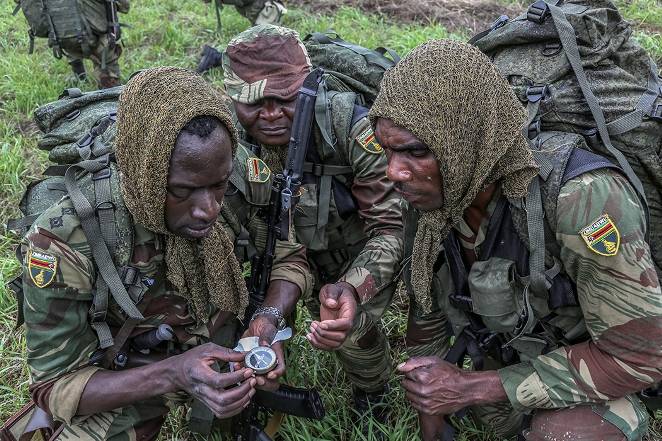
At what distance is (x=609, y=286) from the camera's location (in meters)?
2.29

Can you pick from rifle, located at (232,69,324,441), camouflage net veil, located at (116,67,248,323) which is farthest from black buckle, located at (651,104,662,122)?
camouflage net veil, located at (116,67,248,323)

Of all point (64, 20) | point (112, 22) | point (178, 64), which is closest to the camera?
point (64, 20)

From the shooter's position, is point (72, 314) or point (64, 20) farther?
point (64, 20)

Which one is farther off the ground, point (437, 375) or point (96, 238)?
point (96, 238)

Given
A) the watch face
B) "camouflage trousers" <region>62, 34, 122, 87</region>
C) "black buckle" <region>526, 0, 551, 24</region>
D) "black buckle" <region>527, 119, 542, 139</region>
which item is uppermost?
"black buckle" <region>526, 0, 551, 24</region>

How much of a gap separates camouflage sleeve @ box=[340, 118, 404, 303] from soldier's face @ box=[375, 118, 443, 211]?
709mm

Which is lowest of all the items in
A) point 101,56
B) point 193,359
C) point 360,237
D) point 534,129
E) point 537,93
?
point 101,56

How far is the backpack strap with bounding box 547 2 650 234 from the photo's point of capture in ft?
7.90

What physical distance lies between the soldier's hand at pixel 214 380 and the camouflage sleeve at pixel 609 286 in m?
1.28

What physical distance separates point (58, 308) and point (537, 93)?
6.86 ft

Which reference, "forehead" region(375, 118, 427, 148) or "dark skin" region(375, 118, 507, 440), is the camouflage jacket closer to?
"dark skin" region(375, 118, 507, 440)

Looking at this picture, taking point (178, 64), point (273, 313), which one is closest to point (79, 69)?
point (178, 64)

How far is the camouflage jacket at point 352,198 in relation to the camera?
3.07 m

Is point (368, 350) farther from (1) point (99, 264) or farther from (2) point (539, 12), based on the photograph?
(2) point (539, 12)
